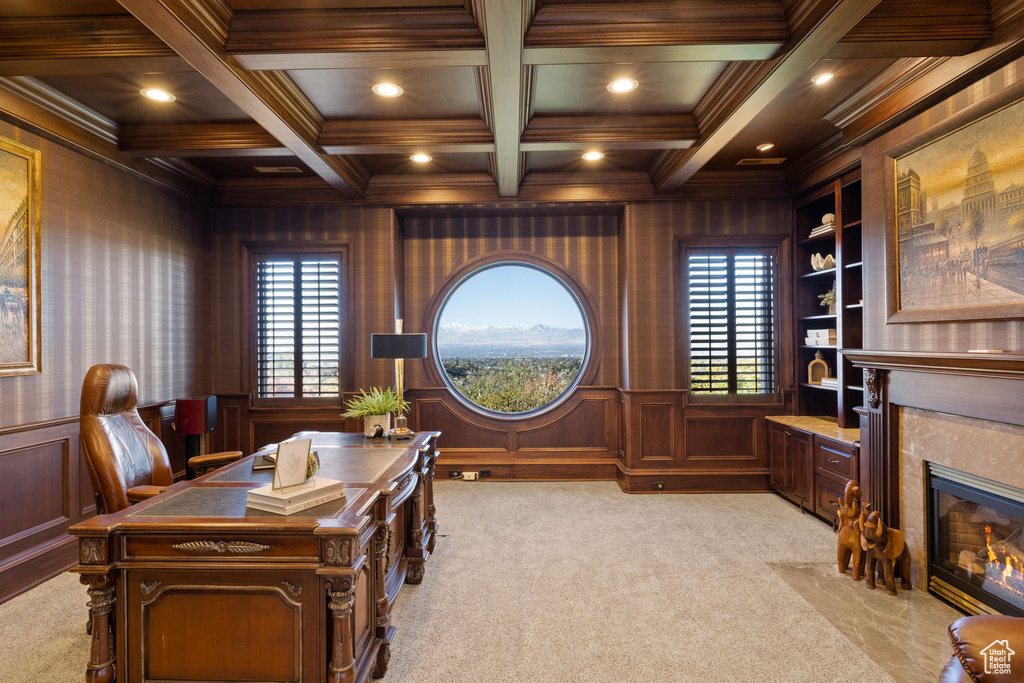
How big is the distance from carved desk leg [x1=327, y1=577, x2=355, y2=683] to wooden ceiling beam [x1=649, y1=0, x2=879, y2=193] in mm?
2990

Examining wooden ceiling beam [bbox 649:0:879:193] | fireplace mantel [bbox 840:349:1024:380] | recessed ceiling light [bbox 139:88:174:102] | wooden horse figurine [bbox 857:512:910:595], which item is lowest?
wooden horse figurine [bbox 857:512:910:595]

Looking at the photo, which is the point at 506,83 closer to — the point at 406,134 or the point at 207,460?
the point at 406,134

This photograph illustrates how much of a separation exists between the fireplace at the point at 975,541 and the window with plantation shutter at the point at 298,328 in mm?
4619

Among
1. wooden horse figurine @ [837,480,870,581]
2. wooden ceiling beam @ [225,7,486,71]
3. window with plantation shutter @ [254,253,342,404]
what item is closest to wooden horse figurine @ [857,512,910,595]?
wooden horse figurine @ [837,480,870,581]

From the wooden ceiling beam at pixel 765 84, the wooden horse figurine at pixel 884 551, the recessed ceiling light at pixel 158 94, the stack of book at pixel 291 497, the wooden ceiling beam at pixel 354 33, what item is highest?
the recessed ceiling light at pixel 158 94

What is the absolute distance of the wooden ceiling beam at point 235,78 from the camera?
2170mm

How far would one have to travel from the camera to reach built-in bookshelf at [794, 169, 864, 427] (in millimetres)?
4047

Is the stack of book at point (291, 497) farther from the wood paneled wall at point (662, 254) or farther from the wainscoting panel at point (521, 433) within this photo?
the wood paneled wall at point (662, 254)

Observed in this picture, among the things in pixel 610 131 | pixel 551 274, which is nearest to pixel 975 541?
pixel 610 131

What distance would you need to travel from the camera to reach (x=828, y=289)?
15.9 ft

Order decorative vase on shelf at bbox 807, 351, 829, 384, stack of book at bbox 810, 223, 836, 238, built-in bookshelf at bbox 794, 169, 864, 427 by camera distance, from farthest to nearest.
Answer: decorative vase on shelf at bbox 807, 351, 829, 384
stack of book at bbox 810, 223, 836, 238
built-in bookshelf at bbox 794, 169, 864, 427

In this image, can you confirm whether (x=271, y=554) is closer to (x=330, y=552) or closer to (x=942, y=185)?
(x=330, y=552)

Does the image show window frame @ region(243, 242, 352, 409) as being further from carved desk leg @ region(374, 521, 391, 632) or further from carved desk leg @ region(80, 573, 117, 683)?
carved desk leg @ region(80, 573, 117, 683)

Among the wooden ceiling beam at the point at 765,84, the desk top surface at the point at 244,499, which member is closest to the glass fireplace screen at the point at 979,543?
the wooden ceiling beam at the point at 765,84
